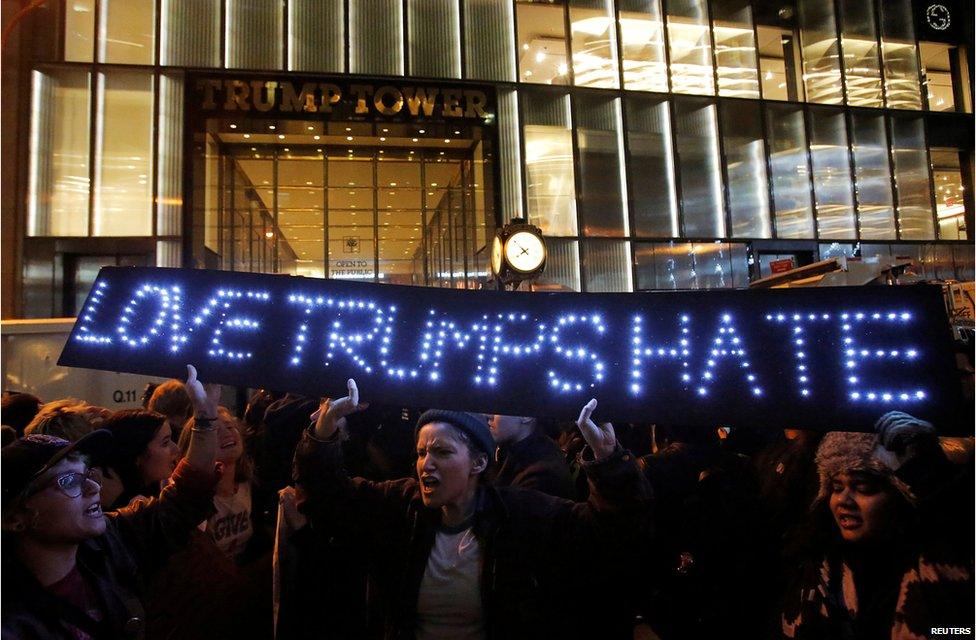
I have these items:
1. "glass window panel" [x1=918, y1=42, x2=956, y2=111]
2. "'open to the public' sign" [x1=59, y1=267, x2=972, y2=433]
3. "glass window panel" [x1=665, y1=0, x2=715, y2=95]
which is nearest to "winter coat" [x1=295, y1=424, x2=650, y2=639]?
"'open to the public' sign" [x1=59, y1=267, x2=972, y2=433]

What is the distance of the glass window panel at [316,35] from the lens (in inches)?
495

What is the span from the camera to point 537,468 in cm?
330

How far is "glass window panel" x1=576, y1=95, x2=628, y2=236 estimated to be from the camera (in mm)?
13477

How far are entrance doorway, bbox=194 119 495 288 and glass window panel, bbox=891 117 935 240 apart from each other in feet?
34.1

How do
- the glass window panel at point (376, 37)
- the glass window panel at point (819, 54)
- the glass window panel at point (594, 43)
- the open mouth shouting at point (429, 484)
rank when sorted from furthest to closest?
the glass window panel at point (819, 54), the glass window panel at point (594, 43), the glass window panel at point (376, 37), the open mouth shouting at point (429, 484)

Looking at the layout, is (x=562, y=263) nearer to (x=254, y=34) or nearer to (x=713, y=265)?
(x=713, y=265)

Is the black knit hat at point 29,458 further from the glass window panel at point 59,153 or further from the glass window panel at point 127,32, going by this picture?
the glass window panel at point 127,32

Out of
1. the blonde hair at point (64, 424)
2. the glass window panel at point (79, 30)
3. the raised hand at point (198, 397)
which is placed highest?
the glass window panel at point (79, 30)

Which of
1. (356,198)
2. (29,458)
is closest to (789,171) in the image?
(356,198)

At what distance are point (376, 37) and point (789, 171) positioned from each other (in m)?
9.86

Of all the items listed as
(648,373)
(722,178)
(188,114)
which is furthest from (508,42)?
(648,373)

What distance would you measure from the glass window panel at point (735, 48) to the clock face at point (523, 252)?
33.2 feet

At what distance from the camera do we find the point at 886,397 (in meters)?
2.46

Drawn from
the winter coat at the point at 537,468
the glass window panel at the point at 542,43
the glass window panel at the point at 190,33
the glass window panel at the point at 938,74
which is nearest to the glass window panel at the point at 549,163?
the glass window panel at the point at 542,43
